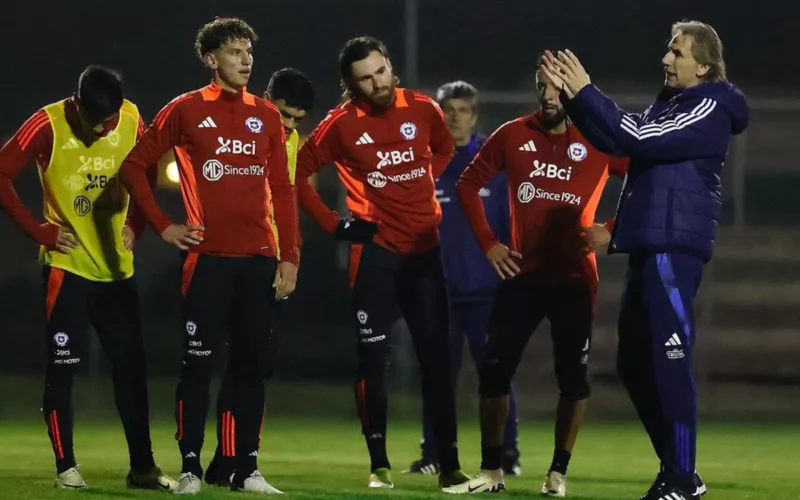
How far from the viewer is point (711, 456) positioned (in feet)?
30.7

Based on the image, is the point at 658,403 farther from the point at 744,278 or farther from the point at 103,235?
the point at 744,278

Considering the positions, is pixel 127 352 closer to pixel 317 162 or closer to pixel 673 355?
pixel 317 162

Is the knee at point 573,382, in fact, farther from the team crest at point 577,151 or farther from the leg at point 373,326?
the team crest at point 577,151

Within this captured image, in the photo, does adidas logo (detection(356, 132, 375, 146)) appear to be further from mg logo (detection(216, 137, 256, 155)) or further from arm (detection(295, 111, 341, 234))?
mg logo (detection(216, 137, 256, 155))

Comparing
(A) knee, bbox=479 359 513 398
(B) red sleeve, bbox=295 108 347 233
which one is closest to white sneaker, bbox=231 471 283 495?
(A) knee, bbox=479 359 513 398

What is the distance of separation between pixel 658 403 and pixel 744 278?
267 inches

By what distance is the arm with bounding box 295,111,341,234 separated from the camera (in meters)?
7.42

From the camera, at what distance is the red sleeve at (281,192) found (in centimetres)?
675

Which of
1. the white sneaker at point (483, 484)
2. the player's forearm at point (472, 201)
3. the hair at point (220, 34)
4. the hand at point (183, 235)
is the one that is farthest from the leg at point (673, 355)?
the hair at point (220, 34)

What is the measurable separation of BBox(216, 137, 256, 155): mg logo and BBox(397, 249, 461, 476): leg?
104cm

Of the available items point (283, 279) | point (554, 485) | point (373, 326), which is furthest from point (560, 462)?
point (283, 279)

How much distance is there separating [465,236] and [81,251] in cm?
265

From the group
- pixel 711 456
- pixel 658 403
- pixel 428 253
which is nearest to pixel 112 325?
pixel 428 253

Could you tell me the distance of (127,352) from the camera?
7.09 metres
